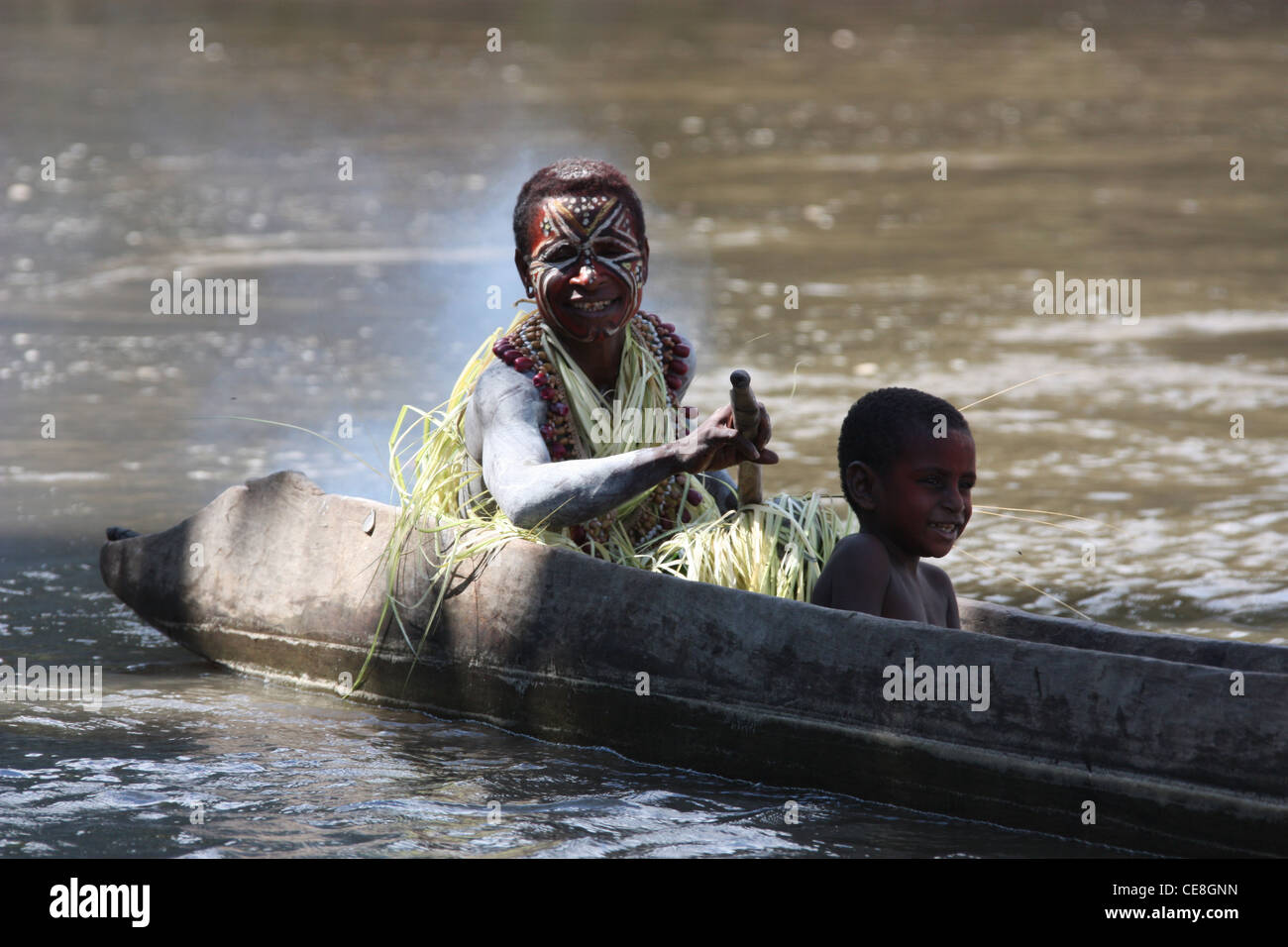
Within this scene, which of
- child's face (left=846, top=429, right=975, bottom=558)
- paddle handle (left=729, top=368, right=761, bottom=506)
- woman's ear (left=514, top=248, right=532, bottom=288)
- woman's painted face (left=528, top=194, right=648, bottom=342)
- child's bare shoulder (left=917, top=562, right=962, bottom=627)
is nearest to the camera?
paddle handle (left=729, top=368, right=761, bottom=506)

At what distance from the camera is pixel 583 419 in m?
5.40

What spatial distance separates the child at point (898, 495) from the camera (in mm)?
4711

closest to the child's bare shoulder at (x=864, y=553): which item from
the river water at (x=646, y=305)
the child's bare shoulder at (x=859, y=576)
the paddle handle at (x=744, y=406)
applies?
the child's bare shoulder at (x=859, y=576)

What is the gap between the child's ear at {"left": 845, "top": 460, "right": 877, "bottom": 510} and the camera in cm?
479

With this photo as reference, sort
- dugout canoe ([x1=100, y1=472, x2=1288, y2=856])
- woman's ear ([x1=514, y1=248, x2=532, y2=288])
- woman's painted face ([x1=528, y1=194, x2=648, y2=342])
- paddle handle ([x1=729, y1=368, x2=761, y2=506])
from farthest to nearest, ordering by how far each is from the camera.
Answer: woman's ear ([x1=514, y1=248, x2=532, y2=288]), woman's painted face ([x1=528, y1=194, x2=648, y2=342]), paddle handle ([x1=729, y1=368, x2=761, y2=506]), dugout canoe ([x1=100, y1=472, x2=1288, y2=856])

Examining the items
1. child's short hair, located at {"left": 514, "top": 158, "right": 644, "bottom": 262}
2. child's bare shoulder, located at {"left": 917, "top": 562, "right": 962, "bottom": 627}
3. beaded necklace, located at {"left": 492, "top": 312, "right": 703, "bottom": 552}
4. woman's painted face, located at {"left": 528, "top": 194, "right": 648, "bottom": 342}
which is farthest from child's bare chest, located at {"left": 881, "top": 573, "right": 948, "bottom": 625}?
child's short hair, located at {"left": 514, "top": 158, "right": 644, "bottom": 262}

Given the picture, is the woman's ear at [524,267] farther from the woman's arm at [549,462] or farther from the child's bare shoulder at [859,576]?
the child's bare shoulder at [859,576]

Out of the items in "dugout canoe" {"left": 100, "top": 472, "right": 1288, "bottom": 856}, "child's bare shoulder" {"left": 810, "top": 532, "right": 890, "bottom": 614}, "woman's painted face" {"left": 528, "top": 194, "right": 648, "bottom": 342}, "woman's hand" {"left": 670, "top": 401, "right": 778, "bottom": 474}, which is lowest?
"dugout canoe" {"left": 100, "top": 472, "right": 1288, "bottom": 856}

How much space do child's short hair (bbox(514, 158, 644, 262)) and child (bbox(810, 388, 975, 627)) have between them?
1.06 metres

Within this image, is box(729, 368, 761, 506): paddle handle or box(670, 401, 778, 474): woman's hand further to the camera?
box(670, 401, 778, 474): woman's hand

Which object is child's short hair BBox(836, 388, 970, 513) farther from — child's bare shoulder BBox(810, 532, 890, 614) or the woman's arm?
the woman's arm

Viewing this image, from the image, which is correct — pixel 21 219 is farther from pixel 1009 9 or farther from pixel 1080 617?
pixel 1009 9

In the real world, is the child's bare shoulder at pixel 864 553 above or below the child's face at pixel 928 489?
below

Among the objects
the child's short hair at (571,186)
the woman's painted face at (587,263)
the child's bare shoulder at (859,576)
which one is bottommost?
the child's bare shoulder at (859,576)
